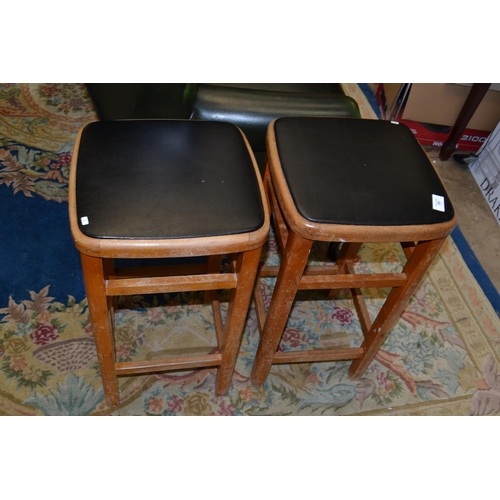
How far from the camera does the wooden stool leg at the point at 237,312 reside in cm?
111

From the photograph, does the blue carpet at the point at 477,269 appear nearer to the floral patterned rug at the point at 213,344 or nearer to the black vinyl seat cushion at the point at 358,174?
the floral patterned rug at the point at 213,344

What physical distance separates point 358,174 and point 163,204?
44 centimetres

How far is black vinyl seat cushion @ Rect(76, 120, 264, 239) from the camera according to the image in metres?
1.01

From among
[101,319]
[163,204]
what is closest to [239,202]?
[163,204]

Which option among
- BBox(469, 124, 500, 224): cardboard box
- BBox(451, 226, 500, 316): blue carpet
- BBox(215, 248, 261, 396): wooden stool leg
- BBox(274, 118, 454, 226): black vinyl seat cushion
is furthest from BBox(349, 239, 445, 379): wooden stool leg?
BBox(469, 124, 500, 224): cardboard box

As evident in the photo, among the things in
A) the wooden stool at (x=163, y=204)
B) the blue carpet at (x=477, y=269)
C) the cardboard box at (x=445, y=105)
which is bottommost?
the blue carpet at (x=477, y=269)

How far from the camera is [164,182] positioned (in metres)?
1.08

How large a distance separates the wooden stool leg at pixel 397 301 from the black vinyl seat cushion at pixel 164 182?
43cm

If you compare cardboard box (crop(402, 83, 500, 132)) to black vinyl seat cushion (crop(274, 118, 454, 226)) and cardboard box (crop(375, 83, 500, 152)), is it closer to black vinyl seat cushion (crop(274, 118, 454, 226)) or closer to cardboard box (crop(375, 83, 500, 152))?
cardboard box (crop(375, 83, 500, 152))

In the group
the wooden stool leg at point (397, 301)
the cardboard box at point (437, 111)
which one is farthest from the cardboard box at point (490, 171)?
the wooden stool leg at point (397, 301)

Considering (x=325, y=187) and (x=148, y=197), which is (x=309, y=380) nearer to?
(x=325, y=187)

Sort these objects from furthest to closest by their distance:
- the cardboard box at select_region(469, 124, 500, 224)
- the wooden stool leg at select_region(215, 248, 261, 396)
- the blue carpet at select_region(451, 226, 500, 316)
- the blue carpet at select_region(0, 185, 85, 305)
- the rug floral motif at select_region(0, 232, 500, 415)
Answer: the cardboard box at select_region(469, 124, 500, 224) → the blue carpet at select_region(451, 226, 500, 316) → the blue carpet at select_region(0, 185, 85, 305) → the rug floral motif at select_region(0, 232, 500, 415) → the wooden stool leg at select_region(215, 248, 261, 396)

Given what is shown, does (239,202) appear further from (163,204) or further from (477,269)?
(477,269)
